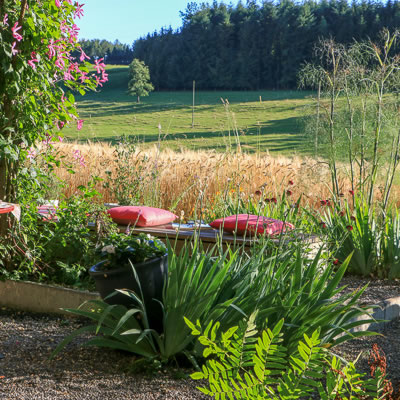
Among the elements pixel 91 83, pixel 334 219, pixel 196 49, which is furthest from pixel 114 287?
pixel 196 49

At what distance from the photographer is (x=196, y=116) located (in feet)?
134

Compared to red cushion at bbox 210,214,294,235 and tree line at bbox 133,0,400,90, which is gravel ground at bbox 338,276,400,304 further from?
tree line at bbox 133,0,400,90

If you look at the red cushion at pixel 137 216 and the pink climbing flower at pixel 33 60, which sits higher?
the pink climbing flower at pixel 33 60

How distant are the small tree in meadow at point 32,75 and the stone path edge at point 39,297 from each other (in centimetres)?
45

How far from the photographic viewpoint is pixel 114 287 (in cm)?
280

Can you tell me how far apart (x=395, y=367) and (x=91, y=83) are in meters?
2.66

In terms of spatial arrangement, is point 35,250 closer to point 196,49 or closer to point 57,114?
point 57,114

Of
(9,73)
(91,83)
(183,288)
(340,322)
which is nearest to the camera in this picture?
(183,288)

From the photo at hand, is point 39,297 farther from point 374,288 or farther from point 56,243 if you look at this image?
point 374,288

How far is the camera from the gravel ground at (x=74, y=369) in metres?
2.33

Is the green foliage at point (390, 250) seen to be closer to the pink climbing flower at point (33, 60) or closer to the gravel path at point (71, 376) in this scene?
the gravel path at point (71, 376)

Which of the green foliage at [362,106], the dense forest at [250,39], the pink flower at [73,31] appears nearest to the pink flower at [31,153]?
the pink flower at [73,31]

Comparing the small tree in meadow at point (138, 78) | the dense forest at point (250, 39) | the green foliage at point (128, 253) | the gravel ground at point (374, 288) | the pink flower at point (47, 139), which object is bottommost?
the gravel ground at point (374, 288)

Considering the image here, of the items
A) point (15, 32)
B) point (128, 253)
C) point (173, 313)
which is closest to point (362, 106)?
point (15, 32)
